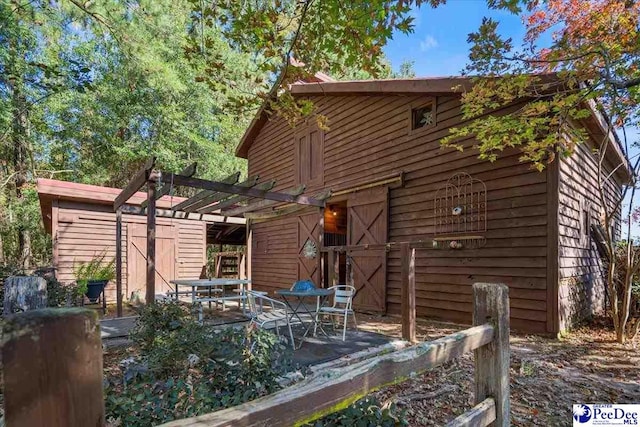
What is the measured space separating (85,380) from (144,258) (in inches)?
416

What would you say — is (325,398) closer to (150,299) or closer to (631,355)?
(150,299)

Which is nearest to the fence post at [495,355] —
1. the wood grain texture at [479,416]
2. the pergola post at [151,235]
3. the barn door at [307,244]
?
the wood grain texture at [479,416]

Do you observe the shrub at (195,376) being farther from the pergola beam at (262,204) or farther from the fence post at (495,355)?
the pergola beam at (262,204)

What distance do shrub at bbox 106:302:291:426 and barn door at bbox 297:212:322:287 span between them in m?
6.34

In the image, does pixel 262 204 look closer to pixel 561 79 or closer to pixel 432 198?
pixel 432 198

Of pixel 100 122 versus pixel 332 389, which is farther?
pixel 100 122

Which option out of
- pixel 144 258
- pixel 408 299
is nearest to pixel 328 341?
pixel 408 299

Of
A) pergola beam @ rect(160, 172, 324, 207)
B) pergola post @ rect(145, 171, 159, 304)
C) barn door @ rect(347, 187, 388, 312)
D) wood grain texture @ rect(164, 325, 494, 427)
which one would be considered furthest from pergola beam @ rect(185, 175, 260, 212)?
wood grain texture @ rect(164, 325, 494, 427)

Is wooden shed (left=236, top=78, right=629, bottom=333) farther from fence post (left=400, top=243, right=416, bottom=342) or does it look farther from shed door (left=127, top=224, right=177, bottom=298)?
shed door (left=127, top=224, right=177, bottom=298)

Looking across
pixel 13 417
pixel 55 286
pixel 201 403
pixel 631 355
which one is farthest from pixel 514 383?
pixel 55 286

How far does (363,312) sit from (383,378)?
6.51 m

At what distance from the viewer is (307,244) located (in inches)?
371

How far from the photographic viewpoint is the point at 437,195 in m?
6.54

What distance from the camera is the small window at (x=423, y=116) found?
6.71 meters
